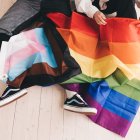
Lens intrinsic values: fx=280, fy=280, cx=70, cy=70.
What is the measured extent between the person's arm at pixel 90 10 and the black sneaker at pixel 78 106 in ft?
1.00

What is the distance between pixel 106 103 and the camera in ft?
3.59

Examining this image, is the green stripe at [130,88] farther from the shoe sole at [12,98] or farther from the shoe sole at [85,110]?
the shoe sole at [12,98]

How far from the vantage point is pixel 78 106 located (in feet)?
3.45

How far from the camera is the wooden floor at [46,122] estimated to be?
1025 mm

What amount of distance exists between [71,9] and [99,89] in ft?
1.18

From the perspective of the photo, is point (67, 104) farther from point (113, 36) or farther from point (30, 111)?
point (113, 36)

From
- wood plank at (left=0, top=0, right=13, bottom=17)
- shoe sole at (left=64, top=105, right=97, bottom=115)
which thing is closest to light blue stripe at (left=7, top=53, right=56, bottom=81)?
shoe sole at (left=64, top=105, right=97, bottom=115)

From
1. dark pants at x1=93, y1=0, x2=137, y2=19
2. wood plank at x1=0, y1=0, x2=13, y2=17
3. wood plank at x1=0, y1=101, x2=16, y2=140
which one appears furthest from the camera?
wood plank at x1=0, y1=0, x2=13, y2=17

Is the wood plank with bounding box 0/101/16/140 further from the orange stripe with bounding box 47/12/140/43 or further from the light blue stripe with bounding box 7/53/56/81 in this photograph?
the orange stripe with bounding box 47/12/140/43

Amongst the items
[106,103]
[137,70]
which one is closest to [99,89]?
[106,103]

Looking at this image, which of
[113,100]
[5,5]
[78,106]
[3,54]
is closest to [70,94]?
[78,106]

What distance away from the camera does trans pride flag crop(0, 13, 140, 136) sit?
3.48ft

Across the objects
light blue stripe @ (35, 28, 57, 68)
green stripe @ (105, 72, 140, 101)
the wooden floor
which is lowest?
the wooden floor

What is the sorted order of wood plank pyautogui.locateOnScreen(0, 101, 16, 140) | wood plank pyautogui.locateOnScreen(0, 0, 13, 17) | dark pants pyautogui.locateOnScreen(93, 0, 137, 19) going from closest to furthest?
wood plank pyautogui.locateOnScreen(0, 101, 16, 140), dark pants pyautogui.locateOnScreen(93, 0, 137, 19), wood plank pyautogui.locateOnScreen(0, 0, 13, 17)
